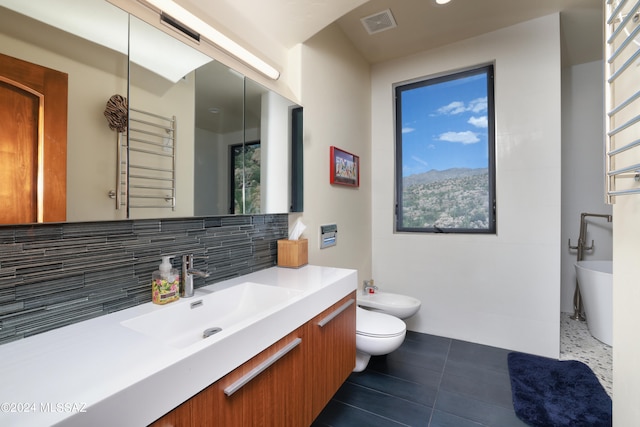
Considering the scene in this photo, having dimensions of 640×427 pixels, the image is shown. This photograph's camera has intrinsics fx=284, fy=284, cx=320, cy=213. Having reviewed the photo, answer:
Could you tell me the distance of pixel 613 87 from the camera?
1.10 m

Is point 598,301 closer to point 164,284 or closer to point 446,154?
point 446,154

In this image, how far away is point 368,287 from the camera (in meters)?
2.65

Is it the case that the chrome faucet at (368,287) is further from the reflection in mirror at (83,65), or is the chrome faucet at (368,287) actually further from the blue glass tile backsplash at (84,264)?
the reflection in mirror at (83,65)

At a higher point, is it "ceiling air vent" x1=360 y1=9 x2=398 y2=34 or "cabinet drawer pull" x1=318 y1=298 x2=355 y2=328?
"ceiling air vent" x1=360 y1=9 x2=398 y2=34

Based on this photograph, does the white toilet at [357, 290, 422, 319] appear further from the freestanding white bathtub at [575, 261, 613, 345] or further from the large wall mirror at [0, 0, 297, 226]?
the freestanding white bathtub at [575, 261, 613, 345]

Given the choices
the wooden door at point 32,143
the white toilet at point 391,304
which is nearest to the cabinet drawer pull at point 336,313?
the white toilet at point 391,304

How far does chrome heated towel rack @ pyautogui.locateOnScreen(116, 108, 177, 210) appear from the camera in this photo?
101 cm

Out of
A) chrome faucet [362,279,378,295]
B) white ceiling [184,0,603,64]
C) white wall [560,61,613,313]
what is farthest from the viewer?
white wall [560,61,613,313]

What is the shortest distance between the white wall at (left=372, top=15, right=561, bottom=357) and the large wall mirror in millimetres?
1915

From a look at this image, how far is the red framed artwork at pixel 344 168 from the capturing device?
2234mm

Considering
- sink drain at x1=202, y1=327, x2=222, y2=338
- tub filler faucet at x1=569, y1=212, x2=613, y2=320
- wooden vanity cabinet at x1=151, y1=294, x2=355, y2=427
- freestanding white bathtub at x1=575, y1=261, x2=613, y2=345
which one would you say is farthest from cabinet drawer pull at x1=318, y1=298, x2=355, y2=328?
tub filler faucet at x1=569, y1=212, x2=613, y2=320

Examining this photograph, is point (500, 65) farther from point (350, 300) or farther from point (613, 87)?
point (350, 300)

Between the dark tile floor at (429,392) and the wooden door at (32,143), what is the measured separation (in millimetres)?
1603

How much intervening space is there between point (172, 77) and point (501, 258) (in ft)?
8.76
